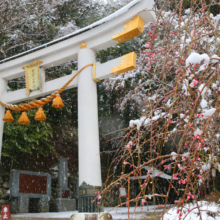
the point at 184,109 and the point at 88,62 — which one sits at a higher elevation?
the point at 88,62

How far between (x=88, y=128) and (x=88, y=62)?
117cm

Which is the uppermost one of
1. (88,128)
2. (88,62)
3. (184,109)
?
(88,62)

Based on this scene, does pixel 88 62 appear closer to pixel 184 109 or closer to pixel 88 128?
pixel 88 128

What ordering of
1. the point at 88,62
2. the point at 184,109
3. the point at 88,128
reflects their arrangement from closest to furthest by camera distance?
the point at 184,109
the point at 88,128
the point at 88,62

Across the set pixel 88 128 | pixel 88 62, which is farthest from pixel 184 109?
pixel 88 62

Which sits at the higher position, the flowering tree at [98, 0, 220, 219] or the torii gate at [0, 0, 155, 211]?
the torii gate at [0, 0, 155, 211]

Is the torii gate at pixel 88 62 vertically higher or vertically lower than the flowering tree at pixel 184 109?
higher

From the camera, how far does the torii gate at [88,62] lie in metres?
3.62

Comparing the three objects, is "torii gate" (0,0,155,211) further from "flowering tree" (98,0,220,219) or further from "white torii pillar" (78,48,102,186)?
"flowering tree" (98,0,220,219)

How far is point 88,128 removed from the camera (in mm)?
3752

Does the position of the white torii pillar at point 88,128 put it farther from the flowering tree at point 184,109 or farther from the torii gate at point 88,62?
the flowering tree at point 184,109

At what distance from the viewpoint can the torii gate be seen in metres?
3.62

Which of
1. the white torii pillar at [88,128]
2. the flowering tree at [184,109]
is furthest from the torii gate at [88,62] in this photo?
the flowering tree at [184,109]

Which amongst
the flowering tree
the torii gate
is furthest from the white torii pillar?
the flowering tree
